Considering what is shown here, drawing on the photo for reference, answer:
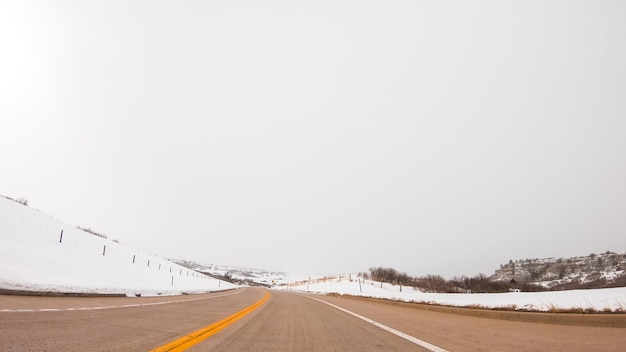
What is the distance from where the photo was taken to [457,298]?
17.4 meters

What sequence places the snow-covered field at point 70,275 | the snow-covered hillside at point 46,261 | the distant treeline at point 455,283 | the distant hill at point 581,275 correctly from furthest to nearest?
1. the distant treeline at point 455,283
2. the distant hill at point 581,275
3. the snow-covered hillside at point 46,261
4. the snow-covered field at point 70,275

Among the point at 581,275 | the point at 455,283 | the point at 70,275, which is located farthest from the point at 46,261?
the point at 581,275

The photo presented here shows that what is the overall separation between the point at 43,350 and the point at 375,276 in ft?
302

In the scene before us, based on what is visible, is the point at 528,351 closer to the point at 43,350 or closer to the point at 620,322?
the point at 620,322

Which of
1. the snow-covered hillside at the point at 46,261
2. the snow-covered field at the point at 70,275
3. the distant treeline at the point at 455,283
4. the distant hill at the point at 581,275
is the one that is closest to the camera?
the snow-covered field at the point at 70,275

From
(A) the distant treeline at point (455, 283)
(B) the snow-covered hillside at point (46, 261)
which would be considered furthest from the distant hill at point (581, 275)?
(B) the snow-covered hillside at point (46, 261)

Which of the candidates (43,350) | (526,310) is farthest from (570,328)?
(43,350)

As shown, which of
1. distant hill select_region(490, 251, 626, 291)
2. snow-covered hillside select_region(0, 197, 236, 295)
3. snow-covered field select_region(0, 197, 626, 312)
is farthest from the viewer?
distant hill select_region(490, 251, 626, 291)

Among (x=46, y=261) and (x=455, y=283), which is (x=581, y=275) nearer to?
(x=455, y=283)

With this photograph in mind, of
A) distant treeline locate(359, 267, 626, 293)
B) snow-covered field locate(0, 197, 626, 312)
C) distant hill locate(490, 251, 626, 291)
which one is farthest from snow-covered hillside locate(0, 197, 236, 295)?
distant treeline locate(359, 267, 626, 293)

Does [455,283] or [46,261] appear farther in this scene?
[455,283]

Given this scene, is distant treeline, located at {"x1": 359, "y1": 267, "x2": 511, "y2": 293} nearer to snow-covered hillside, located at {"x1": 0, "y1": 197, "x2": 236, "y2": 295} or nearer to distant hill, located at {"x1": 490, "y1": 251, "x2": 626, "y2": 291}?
distant hill, located at {"x1": 490, "y1": 251, "x2": 626, "y2": 291}

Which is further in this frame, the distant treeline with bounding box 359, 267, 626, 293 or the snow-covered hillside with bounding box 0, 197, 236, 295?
the distant treeline with bounding box 359, 267, 626, 293

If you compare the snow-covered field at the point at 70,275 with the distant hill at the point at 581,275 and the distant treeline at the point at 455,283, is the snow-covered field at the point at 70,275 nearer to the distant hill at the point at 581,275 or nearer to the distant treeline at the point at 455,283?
the distant hill at the point at 581,275
